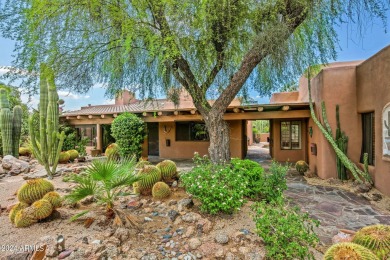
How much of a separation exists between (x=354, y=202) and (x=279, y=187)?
2385 mm

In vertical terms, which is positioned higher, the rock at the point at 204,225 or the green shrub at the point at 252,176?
the green shrub at the point at 252,176

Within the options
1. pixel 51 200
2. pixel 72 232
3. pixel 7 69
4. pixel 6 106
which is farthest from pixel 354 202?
pixel 6 106

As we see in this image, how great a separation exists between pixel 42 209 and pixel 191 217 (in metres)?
2.56

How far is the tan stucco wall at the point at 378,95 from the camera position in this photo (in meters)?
5.75

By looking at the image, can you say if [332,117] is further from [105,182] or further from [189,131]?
[189,131]

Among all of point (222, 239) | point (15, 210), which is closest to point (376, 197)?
point (222, 239)

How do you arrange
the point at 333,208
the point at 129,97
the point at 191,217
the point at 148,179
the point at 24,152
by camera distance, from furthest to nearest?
the point at 24,152 → the point at 129,97 → the point at 148,179 → the point at 333,208 → the point at 191,217

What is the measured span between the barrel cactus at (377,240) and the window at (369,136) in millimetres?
4915

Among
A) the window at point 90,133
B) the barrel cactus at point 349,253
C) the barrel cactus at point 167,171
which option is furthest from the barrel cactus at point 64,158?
the barrel cactus at point 349,253

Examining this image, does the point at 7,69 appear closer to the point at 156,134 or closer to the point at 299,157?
the point at 156,134

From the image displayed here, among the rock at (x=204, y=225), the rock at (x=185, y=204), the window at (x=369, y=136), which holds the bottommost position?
the rock at (x=204, y=225)

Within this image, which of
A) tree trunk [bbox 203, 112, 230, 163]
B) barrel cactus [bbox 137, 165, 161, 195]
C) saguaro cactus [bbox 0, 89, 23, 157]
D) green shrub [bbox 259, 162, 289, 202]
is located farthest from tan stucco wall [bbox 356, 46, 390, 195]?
saguaro cactus [bbox 0, 89, 23, 157]

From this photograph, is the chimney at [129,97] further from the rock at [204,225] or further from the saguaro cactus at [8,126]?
the saguaro cactus at [8,126]

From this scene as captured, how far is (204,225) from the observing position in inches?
147
